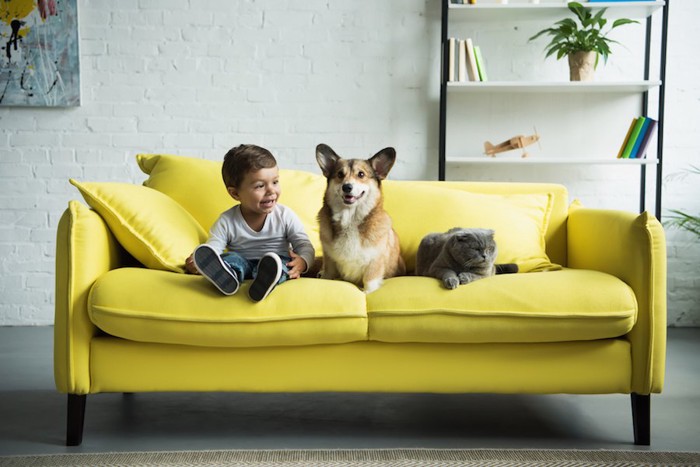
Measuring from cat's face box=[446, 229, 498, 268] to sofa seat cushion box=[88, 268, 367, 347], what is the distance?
15.0 inches

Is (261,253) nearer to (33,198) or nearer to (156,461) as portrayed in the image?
(156,461)

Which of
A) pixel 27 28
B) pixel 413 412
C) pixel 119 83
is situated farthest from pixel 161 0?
pixel 413 412

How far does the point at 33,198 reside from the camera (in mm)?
3885

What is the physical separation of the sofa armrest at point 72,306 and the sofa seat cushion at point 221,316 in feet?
0.15

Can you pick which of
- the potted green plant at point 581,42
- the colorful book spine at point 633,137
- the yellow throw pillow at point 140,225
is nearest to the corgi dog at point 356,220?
the yellow throw pillow at point 140,225

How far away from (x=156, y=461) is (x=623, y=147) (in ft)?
9.55

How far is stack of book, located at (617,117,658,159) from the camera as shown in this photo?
11.8 ft

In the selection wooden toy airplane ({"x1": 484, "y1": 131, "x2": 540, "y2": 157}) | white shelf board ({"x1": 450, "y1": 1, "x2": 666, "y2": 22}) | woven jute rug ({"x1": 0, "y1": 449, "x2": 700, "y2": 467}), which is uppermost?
white shelf board ({"x1": 450, "y1": 1, "x2": 666, "y2": 22})

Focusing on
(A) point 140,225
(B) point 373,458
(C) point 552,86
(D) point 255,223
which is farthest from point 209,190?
(C) point 552,86

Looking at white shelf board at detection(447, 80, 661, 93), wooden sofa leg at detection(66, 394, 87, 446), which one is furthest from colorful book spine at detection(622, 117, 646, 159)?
wooden sofa leg at detection(66, 394, 87, 446)

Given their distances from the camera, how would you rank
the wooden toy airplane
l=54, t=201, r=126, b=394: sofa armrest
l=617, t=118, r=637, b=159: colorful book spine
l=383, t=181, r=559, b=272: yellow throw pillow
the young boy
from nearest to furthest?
l=54, t=201, r=126, b=394: sofa armrest
the young boy
l=383, t=181, r=559, b=272: yellow throw pillow
l=617, t=118, r=637, b=159: colorful book spine
the wooden toy airplane

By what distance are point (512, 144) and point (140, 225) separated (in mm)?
2311

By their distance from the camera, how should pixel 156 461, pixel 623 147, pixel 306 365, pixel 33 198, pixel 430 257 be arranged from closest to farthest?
1. pixel 156 461
2. pixel 306 365
3. pixel 430 257
4. pixel 623 147
5. pixel 33 198

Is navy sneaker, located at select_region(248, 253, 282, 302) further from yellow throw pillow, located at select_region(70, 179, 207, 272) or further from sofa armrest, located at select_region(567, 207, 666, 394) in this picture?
sofa armrest, located at select_region(567, 207, 666, 394)
